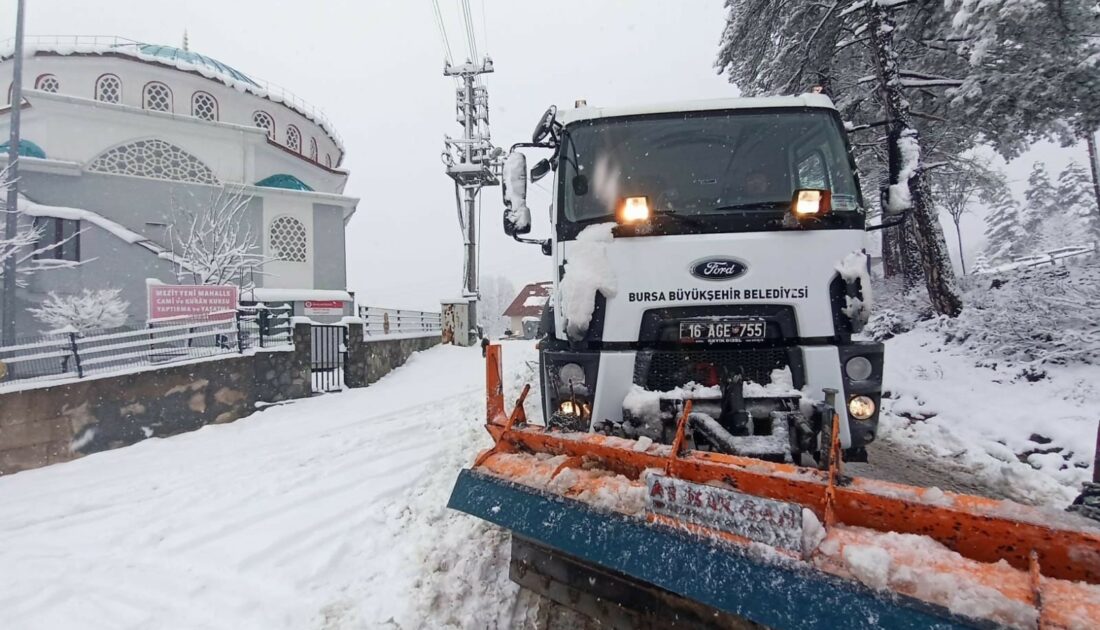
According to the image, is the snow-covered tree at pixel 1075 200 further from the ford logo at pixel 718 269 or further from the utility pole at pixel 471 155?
the ford logo at pixel 718 269

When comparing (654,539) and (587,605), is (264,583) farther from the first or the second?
(654,539)

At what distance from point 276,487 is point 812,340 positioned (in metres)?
5.13

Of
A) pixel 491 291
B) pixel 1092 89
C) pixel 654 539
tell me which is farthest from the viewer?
pixel 491 291

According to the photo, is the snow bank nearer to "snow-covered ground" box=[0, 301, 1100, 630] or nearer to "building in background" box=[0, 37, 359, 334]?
"snow-covered ground" box=[0, 301, 1100, 630]

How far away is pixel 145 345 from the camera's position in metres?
8.10

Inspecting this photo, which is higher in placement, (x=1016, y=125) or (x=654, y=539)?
(x=1016, y=125)

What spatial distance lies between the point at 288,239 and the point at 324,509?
79.8 feet

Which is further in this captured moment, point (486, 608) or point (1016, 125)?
point (1016, 125)

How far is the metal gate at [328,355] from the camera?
10809 mm

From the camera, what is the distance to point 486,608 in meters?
3.07

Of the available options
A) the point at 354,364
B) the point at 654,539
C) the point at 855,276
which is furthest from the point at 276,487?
the point at 354,364

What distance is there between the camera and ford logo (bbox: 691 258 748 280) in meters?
3.09

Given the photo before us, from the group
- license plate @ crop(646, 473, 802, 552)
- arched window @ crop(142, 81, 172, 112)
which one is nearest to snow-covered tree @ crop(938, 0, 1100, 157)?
license plate @ crop(646, 473, 802, 552)

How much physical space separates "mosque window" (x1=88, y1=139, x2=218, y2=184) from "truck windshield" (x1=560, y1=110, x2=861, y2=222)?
25915mm
